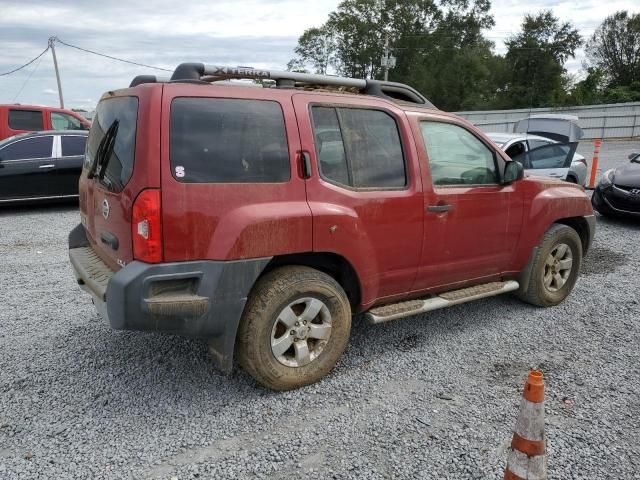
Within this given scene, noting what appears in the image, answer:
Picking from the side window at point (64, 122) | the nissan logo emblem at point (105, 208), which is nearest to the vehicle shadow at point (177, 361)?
the nissan logo emblem at point (105, 208)

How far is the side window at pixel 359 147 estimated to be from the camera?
3.31 m

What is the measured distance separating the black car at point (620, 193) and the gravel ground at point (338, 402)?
4.43m

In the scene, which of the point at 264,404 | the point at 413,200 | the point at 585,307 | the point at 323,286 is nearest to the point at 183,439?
the point at 264,404

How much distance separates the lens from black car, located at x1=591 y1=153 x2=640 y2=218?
328 inches

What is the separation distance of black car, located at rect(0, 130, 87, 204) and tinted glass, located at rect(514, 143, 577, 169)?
7.70 metres

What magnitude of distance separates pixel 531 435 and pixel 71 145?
9483 millimetres

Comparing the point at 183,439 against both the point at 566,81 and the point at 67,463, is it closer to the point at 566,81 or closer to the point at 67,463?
the point at 67,463

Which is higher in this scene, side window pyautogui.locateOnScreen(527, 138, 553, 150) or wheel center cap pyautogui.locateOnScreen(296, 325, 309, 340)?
side window pyautogui.locateOnScreen(527, 138, 553, 150)

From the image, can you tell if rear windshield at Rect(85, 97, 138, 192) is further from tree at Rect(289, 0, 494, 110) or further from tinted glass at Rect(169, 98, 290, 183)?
tree at Rect(289, 0, 494, 110)

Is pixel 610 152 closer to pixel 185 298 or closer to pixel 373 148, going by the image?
pixel 373 148

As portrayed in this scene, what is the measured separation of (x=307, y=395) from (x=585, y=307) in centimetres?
305

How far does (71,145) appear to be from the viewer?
370 inches

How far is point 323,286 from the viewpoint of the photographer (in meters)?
3.25

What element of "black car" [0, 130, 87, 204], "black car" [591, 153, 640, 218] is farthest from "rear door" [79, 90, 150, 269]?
"black car" [591, 153, 640, 218]
